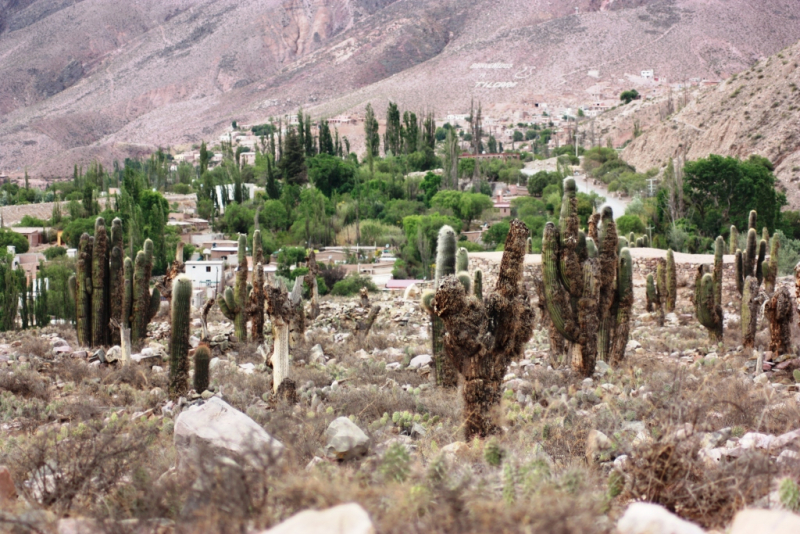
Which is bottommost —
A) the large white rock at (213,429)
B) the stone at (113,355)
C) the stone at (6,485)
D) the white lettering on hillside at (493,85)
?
the stone at (113,355)

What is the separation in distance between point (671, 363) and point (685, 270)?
12.3 m

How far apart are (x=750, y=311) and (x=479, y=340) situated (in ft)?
23.4

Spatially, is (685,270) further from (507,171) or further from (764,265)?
(507,171)

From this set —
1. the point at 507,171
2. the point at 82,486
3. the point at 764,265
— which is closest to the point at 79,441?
the point at 82,486

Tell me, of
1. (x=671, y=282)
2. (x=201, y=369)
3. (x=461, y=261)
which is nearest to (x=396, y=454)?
(x=201, y=369)

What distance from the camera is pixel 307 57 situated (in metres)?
164

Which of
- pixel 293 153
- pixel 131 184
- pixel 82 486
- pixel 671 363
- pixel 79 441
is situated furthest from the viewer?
pixel 293 153

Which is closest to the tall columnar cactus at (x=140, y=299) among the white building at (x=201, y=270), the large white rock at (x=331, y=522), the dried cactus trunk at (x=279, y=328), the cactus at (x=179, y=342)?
the cactus at (x=179, y=342)

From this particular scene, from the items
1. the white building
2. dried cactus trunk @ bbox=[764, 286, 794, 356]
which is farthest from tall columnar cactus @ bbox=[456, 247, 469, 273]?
the white building

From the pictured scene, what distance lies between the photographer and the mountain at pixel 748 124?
4409cm

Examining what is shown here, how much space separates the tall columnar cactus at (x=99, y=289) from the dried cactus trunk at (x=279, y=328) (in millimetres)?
5439

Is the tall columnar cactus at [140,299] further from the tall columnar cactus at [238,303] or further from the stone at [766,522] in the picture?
the stone at [766,522]

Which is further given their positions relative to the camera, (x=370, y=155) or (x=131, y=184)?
(x=370, y=155)

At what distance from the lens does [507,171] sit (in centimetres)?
6172
